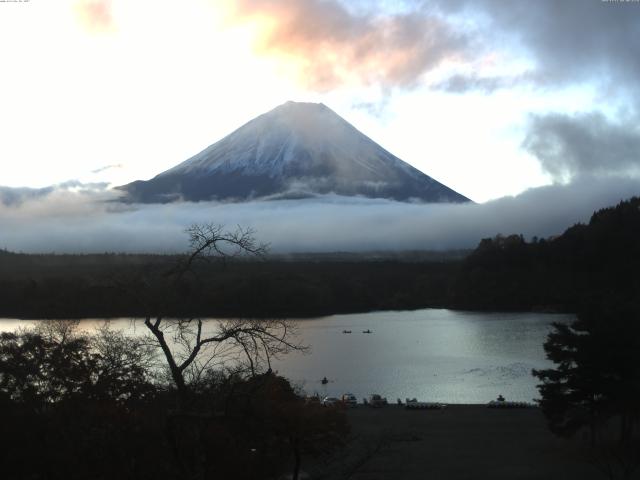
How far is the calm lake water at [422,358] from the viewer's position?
1722cm

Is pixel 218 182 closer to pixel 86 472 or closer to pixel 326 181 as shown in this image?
pixel 326 181

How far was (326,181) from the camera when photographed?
79438 millimetres

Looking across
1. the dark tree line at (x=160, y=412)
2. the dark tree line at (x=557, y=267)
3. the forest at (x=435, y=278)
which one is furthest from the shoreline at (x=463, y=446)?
the dark tree line at (x=557, y=267)

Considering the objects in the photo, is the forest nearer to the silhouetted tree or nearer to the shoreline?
the shoreline

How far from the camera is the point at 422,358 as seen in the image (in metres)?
22.9

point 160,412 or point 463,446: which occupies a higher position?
point 160,412

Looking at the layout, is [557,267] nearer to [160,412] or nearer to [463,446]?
[463,446]

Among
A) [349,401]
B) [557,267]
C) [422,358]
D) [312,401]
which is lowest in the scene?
[422,358]

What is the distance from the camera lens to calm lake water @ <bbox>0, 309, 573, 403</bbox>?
1722 centimetres

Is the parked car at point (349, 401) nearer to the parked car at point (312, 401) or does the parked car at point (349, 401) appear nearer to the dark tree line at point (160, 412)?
the parked car at point (312, 401)

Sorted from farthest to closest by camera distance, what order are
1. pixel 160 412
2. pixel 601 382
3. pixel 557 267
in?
pixel 557 267
pixel 601 382
pixel 160 412

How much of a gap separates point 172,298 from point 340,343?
23033 millimetres

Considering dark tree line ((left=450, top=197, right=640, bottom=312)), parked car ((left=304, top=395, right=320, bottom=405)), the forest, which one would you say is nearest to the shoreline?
parked car ((left=304, top=395, right=320, bottom=405))

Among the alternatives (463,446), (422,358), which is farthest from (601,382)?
(422,358)
